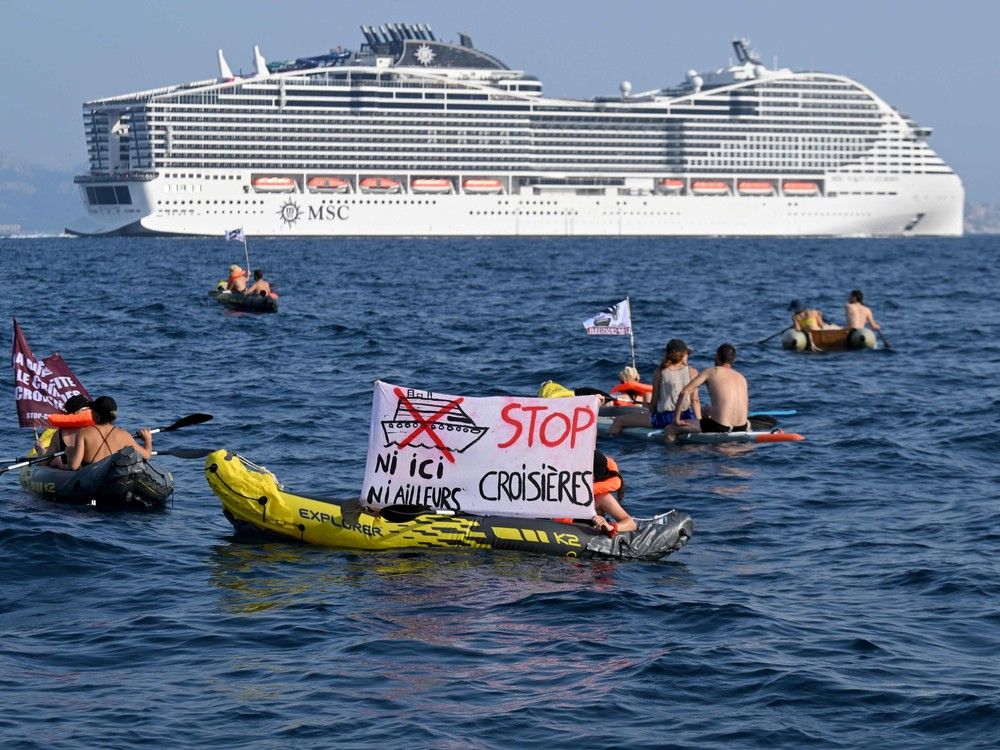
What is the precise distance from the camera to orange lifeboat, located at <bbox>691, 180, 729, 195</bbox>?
125312 millimetres

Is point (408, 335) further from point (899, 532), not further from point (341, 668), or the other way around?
point (341, 668)

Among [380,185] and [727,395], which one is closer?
[727,395]

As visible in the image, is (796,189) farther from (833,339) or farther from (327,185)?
(833,339)

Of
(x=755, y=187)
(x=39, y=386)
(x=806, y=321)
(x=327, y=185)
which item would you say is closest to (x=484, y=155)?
(x=327, y=185)

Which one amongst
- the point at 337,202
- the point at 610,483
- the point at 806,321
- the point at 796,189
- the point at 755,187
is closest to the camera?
the point at 610,483

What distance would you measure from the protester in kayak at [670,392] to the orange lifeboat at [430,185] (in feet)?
324

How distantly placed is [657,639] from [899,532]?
14.0 ft

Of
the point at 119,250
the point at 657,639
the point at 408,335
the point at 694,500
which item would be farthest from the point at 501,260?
the point at 657,639

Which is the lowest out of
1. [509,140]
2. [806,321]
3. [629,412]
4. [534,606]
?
[534,606]

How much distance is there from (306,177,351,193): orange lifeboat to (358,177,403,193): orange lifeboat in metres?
1.17

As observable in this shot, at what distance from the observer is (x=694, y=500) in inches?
614

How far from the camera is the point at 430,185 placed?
118m

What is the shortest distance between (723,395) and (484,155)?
337 ft

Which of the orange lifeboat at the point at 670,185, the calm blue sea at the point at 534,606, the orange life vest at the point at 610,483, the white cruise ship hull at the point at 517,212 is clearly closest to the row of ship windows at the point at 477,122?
the orange lifeboat at the point at 670,185
